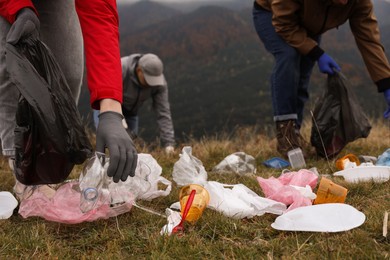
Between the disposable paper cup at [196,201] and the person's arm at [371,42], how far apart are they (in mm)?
2072

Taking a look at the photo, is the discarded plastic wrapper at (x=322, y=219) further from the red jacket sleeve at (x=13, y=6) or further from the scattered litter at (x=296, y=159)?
the scattered litter at (x=296, y=159)

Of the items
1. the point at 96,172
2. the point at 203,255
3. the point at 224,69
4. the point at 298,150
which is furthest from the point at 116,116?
the point at 224,69

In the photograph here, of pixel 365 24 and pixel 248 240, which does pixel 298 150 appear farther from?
pixel 248 240

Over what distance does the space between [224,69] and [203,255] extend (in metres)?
97.4

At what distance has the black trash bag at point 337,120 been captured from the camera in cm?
344

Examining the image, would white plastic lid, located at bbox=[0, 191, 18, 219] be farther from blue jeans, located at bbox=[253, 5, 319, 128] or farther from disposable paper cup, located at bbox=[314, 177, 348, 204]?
blue jeans, located at bbox=[253, 5, 319, 128]

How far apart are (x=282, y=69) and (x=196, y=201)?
194 cm

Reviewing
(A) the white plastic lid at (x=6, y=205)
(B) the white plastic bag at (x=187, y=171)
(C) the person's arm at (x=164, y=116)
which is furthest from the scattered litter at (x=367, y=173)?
(C) the person's arm at (x=164, y=116)

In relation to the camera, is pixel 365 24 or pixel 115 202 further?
pixel 365 24

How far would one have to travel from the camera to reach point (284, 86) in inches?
139

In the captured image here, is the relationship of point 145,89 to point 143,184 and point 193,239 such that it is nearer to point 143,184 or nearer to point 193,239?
point 143,184

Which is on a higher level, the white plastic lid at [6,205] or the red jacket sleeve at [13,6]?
the red jacket sleeve at [13,6]

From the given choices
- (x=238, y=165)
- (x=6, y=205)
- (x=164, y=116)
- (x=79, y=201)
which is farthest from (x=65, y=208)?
(x=164, y=116)

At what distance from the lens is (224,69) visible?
321ft
